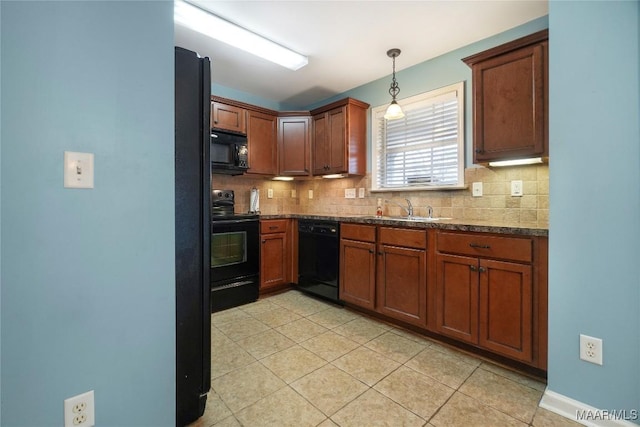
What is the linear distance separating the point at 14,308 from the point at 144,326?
1.19ft

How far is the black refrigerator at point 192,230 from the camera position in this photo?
127 cm

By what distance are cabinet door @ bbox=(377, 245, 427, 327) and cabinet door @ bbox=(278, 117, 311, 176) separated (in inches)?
67.8

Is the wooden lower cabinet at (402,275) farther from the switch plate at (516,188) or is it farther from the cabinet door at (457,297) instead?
the switch plate at (516,188)

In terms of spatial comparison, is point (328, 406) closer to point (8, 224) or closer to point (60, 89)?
point (8, 224)

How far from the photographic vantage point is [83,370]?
0.94m

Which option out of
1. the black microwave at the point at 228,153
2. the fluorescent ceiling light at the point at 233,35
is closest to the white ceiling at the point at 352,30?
the fluorescent ceiling light at the point at 233,35

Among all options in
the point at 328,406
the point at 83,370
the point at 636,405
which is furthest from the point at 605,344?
the point at 83,370

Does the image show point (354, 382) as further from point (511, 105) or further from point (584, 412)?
point (511, 105)

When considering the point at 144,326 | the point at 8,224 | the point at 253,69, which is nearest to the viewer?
the point at 8,224

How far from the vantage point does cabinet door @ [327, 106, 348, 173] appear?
3295 millimetres

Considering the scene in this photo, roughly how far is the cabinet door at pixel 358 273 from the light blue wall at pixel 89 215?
1.79 metres

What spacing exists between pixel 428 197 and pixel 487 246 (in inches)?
41.8

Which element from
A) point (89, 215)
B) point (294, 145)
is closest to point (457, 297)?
point (89, 215)

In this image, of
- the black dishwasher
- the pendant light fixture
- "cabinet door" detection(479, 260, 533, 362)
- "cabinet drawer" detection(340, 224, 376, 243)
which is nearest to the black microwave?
the black dishwasher
